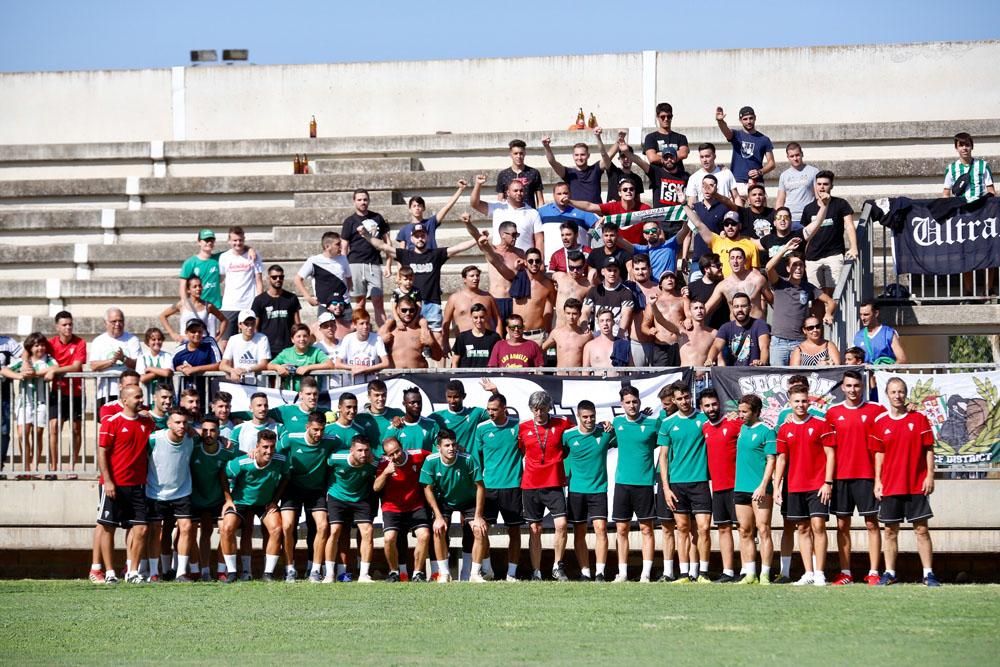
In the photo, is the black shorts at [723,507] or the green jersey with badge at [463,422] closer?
the black shorts at [723,507]

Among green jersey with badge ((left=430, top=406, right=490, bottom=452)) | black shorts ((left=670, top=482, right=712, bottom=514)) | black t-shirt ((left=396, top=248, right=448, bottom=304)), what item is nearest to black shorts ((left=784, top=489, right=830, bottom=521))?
black shorts ((left=670, top=482, right=712, bottom=514))

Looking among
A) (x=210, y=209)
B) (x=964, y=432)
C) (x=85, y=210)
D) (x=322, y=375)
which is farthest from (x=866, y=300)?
(x=85, y=210)

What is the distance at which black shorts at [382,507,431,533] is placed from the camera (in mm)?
13352

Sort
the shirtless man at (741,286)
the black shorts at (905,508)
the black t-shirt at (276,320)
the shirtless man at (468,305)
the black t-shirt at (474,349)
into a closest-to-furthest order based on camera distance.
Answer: the black shorts at (905,508), the black t-shirt at (474,349), the shirtless man at (741,286), the shirtless man at (468,305), the black t-shirt at (276,320)

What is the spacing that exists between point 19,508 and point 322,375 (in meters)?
3.33

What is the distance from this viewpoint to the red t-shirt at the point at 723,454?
12.9 m

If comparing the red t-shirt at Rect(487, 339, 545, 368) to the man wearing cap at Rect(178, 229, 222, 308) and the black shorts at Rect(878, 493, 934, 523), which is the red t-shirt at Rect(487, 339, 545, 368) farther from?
the man wearing cap at Rect(178, 229, 222, 308)

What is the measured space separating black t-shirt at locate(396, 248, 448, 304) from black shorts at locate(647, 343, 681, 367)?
9.46 feet

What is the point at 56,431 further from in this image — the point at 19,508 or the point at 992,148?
the point at 992,148

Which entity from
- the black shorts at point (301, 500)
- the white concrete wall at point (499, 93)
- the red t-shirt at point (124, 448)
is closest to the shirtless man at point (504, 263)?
the black shorts at point (301, 500)

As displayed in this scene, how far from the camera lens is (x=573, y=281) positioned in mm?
15664

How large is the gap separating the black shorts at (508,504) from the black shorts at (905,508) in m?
3.19

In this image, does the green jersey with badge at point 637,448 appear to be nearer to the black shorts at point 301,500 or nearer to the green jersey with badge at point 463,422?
the green jersey with badge at point 463,422

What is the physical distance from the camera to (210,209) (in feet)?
71.8
